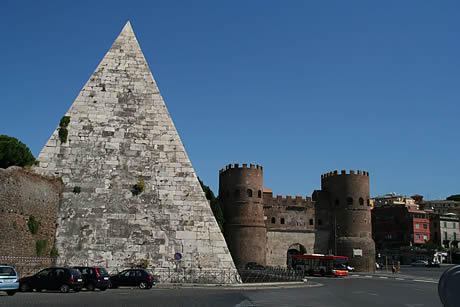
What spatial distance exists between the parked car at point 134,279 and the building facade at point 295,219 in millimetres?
29096

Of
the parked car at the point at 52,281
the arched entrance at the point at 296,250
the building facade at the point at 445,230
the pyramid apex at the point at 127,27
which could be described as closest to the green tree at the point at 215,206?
the arched entrance at the point at 296,250

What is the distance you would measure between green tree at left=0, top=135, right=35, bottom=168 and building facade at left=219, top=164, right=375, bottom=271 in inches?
1155

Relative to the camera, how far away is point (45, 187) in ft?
53.6

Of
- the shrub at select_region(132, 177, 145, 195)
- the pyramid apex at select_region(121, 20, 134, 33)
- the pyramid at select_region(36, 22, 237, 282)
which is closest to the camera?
the pyramid at select_region(36, 22, 237, 282)

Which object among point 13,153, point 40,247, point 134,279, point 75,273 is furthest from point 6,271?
point 13,153

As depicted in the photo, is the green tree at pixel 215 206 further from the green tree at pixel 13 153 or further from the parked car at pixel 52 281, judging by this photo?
the parked car at pixel 52 281

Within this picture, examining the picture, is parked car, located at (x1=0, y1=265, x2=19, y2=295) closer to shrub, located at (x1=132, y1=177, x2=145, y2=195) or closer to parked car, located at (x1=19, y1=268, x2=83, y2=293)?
parked car, located at (x1=19, y1=268, x2=83, y2=293)

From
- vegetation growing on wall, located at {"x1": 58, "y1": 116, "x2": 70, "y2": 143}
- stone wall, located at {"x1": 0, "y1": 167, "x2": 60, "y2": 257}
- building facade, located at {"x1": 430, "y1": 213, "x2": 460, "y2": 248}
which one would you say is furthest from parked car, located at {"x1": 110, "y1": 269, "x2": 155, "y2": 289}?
building facade, located at {"x1": 430, "y1": 213, "x2": 460, "y2": 248}

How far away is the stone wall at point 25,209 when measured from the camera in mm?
14180

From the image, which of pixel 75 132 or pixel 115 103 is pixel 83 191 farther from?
pixel 115 103

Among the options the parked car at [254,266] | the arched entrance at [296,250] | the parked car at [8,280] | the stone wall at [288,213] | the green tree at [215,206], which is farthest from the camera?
the arched entrance at [296,250]

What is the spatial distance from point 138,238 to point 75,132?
5.07 m

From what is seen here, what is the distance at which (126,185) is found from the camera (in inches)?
685

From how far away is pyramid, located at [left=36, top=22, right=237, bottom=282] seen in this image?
16484 millimetres
